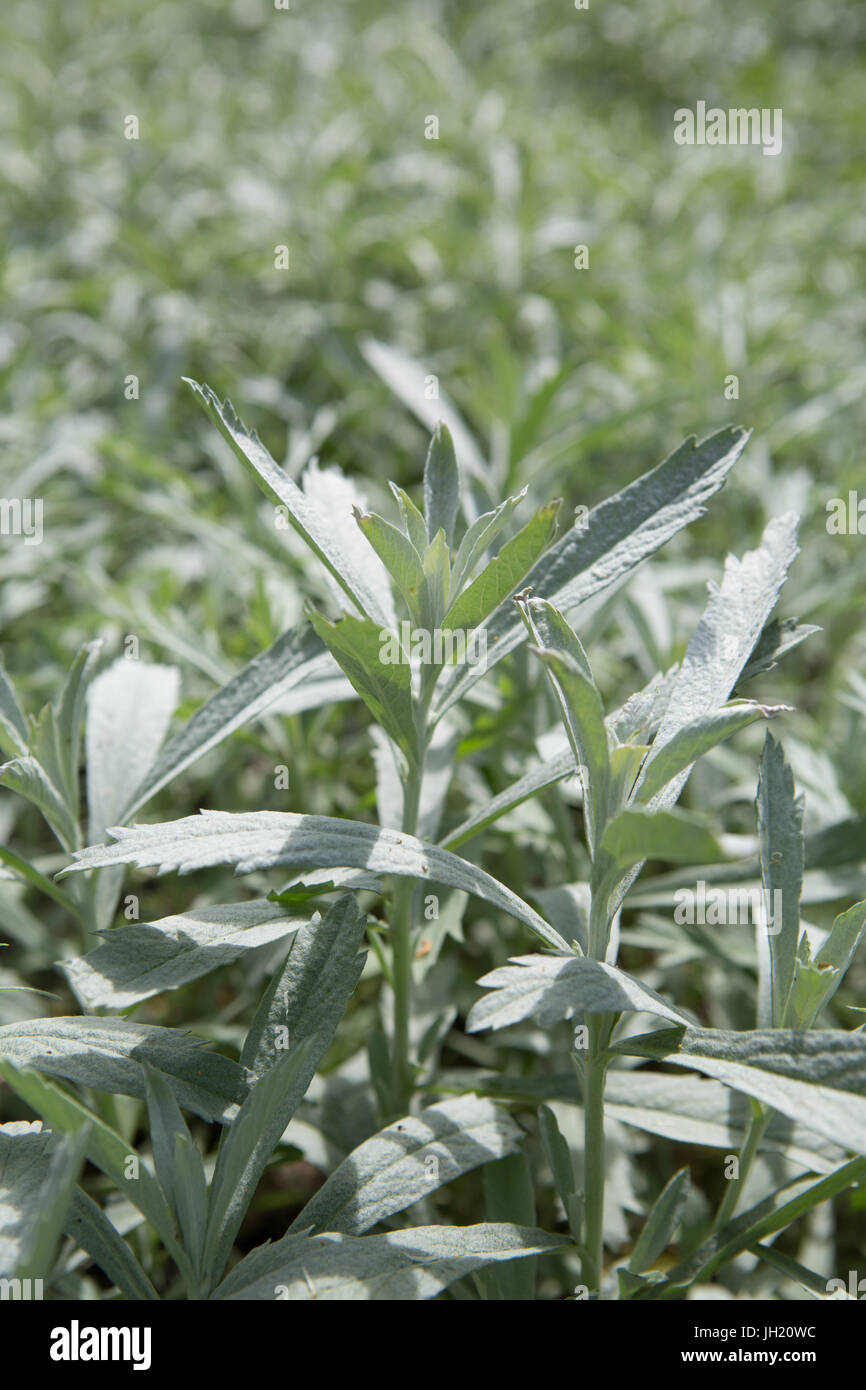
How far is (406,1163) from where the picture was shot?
96cm

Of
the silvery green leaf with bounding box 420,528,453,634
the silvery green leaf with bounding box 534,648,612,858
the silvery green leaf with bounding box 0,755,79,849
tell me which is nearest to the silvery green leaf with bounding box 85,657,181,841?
the silvery green leaf with bounding box 0,755,79,849

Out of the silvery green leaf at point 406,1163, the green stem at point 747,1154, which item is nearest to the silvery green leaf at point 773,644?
the green stem at point 747,1154

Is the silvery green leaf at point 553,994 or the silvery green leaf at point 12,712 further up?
the silvery green leaf at point 12,712

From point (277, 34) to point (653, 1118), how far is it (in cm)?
375

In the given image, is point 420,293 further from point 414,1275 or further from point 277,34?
point 414,1275

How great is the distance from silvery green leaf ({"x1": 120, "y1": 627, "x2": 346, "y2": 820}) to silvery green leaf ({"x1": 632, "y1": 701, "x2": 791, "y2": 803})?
348 millimetres

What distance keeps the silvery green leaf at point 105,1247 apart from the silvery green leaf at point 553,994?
1.32 feet

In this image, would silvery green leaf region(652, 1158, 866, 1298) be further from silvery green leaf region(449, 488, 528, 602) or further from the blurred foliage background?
silvery green leaf region(449, 488, 528, 602)

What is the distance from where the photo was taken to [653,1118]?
105 cm

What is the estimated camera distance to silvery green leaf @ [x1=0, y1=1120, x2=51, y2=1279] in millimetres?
786

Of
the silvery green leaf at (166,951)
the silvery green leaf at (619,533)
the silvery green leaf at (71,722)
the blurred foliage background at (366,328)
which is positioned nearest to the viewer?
the silvery green leaf at (166,951)

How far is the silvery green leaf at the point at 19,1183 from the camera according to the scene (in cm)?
79

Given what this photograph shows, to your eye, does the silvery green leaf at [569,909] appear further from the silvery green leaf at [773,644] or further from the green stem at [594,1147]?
the silvery green leaf at [773,644]

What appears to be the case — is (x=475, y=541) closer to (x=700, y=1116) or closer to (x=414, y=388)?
(x=700, y=1116)
